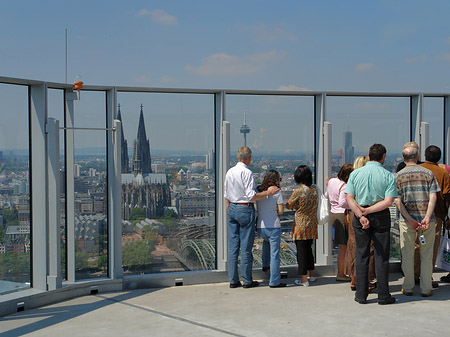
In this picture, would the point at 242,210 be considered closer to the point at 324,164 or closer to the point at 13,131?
the point at 324,164

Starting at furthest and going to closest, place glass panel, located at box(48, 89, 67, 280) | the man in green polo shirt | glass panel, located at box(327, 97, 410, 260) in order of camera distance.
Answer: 1. glass panel, located at box(327, 97, 410, 260)
2. glass panel, located at box(48, 89, 67, 280)
3. the man in green polo shirt

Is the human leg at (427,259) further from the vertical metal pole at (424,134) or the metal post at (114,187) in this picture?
the metal post at (114,187)

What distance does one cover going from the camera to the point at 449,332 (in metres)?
4.93

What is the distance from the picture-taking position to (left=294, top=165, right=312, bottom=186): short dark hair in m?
6.48

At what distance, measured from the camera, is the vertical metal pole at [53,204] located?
19.6 feet

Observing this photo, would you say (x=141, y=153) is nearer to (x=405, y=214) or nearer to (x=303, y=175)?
(x=303, y=175)

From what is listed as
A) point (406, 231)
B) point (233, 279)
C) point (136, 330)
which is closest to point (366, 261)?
point (406, 231)

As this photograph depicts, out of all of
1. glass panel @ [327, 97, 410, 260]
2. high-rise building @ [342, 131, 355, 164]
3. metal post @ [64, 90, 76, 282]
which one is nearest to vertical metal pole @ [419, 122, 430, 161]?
glass panel @ [327, 97, 410, 260]

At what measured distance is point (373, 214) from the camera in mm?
5699

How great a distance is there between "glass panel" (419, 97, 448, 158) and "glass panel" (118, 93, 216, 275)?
3.01 metres

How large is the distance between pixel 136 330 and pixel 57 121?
2341 mm

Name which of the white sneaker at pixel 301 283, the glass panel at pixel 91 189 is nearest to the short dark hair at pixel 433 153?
the white sneaker at pixel 301 283

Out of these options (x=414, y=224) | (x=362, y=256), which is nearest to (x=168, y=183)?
(x=362, y=256)

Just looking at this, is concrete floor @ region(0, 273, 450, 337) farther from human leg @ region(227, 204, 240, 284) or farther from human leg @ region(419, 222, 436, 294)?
human leg @ region(227, 204, 240, 284)
